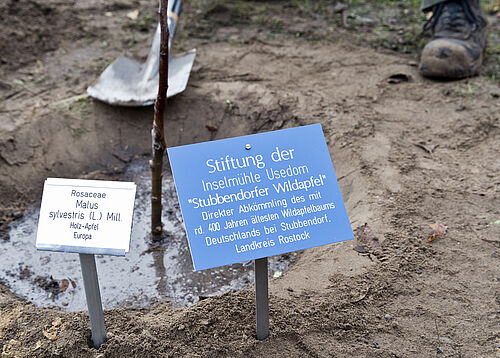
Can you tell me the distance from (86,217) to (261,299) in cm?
65

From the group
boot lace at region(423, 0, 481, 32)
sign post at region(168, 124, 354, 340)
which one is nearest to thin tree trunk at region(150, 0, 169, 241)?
sign post at region(168, 124, 354, 340)

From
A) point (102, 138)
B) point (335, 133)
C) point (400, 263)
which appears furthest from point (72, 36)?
point (400, 263)

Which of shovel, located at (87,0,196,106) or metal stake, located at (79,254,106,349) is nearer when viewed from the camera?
metal stake, located at (79,254,106,349)

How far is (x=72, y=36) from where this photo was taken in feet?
14.7

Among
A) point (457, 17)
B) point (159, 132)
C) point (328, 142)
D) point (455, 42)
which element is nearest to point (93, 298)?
point (159, 132)

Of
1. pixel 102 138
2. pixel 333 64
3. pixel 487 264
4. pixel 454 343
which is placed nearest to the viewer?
pixel 454 343

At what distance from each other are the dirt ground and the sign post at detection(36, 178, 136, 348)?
40 cm

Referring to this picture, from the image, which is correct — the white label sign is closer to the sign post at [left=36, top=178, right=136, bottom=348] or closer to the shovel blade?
the sign post at [left=36, top=178, right=136, bottom=348]

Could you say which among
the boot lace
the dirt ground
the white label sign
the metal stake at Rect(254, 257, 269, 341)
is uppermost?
the white label sign

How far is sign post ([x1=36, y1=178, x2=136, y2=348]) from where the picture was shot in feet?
5.43

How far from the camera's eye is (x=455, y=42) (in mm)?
3686

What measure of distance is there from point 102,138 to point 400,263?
213cm

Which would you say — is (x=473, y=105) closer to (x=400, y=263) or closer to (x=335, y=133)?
(x=335, y=133)

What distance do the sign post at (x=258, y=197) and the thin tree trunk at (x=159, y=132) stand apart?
0.66m
